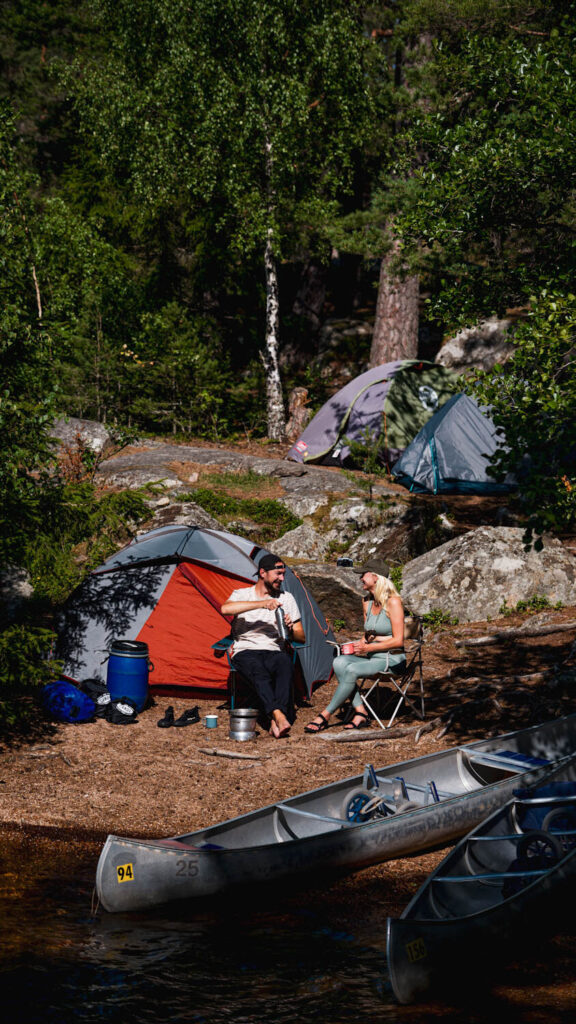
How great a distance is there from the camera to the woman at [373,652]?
25.6 feet

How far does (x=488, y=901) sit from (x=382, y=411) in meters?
13.4

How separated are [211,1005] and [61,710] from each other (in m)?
4.30

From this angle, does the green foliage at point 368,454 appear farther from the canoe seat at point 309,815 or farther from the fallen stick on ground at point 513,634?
the canoe seat at point 309,815

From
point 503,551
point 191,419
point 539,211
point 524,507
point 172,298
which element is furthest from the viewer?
point 172,298

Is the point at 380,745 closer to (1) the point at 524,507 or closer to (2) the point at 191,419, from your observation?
(1) the point at 524,507

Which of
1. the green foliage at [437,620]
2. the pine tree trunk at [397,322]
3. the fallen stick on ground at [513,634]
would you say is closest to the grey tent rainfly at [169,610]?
the fallen stick on ground at [513,634]

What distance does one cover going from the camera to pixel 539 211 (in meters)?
8.73

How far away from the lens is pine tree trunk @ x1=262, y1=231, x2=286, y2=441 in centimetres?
1972

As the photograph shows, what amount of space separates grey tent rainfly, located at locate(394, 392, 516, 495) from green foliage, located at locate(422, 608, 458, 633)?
4812 mm

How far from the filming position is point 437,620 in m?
11.0

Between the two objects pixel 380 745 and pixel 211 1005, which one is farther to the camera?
pixel 380 745

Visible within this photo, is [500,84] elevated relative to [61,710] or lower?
elevated

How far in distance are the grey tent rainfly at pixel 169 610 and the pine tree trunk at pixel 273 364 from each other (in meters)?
11.0

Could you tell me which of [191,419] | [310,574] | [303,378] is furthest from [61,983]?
[303,378]
